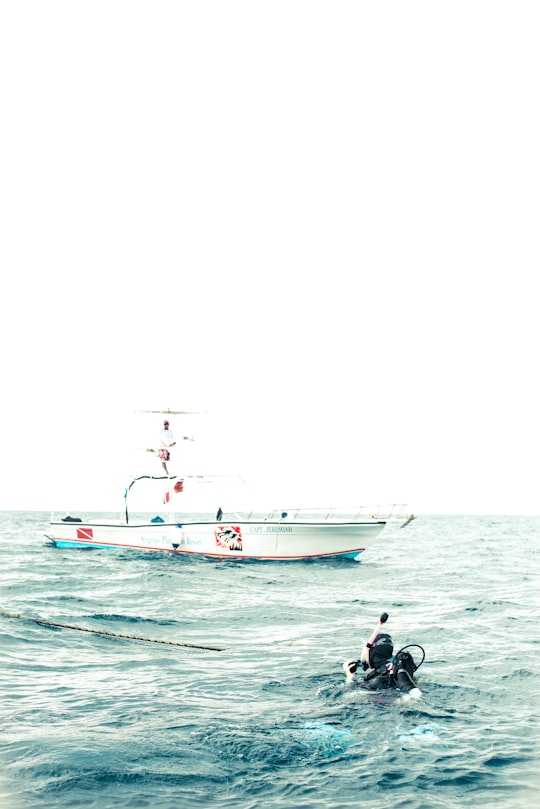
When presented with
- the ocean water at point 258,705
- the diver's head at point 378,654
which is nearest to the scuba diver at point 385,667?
the diver's head at point 378,654

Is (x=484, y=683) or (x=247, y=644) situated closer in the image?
(x=484, y=683)

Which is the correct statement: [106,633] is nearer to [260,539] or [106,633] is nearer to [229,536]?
[229,536]

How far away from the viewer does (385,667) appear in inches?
461

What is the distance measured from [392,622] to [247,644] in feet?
15.2

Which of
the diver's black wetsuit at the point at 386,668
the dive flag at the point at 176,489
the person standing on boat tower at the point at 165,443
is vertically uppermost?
the person standing on boat tower at the point at 165,443

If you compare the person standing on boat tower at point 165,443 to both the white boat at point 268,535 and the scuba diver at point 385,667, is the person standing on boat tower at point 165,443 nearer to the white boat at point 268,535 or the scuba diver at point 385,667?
the white boat at point 268,535

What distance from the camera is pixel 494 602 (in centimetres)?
2252

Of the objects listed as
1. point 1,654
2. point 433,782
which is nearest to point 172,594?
point 1,654

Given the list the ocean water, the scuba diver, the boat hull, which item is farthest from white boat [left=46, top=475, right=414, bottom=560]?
the scuba diver

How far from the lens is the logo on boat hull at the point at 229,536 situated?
3216 cm

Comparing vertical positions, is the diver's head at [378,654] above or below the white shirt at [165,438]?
below

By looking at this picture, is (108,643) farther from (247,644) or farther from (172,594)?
(172,594)

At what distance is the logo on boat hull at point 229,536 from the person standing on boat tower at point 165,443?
4906 millimetres

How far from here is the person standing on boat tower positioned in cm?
3522
